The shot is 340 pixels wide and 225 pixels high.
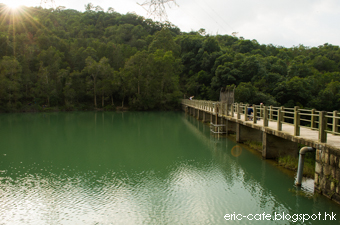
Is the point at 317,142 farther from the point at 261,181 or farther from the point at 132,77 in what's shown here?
the point at 132,77

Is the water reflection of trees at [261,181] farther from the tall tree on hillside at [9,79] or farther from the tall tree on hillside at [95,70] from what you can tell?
the tall tree on hillside at [9,79]

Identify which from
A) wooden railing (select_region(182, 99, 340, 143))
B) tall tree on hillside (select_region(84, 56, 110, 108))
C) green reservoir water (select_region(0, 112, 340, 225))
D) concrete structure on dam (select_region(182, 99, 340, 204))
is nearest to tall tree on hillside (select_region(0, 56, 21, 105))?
tall tree on hillside (select_region(84, 56, 110, 108))

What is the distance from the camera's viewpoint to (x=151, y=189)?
31.4ft

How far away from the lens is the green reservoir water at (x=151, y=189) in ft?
24.7

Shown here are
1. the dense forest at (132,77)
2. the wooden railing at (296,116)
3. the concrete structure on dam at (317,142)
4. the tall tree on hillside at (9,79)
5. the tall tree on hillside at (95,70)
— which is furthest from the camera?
the tall tree on hillside at (95,70)

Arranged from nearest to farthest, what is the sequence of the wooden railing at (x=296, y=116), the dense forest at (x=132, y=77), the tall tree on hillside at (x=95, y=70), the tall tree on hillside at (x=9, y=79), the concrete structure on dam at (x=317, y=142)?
the concrete structure on dam at (x=317, y=142) → the wooden railing at (x=296, y=116) → the dense forest at (x=132, y=77) → the tall tree on hillside at (x=9, y=79) → the tall tree on hillside at (x=95, y=70)

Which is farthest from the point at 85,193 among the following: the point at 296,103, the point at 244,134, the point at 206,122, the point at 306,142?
the point at 296,103

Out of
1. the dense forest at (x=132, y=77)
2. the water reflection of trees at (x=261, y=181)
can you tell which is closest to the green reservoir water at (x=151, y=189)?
the water reflection of trees at (x=261, y=181)

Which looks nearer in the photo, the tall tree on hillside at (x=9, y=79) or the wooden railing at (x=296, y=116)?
the wooden railing at (x=296, y=116)

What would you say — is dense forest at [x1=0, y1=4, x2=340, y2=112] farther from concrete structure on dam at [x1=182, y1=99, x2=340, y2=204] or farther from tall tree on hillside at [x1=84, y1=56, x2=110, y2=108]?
concrete structure on dam at [x1=182, y1=99, x2=340, y2=204]

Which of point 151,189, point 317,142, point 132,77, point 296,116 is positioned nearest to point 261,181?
point 296,116

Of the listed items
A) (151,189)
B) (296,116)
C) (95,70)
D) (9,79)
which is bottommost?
(151,189)

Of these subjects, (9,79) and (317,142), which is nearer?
(317,142)

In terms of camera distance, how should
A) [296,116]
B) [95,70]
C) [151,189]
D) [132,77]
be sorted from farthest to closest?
[95,70] < [132,77] < [296,116] < [151,189]
